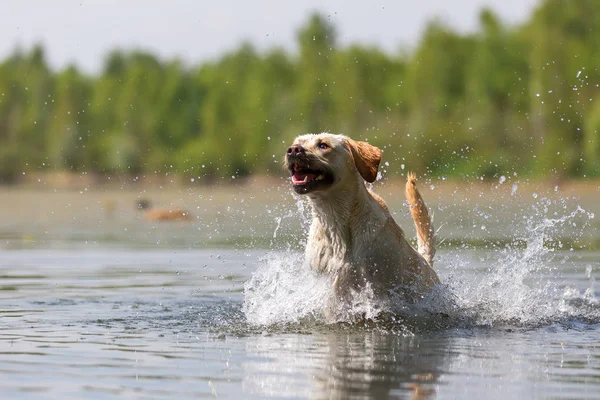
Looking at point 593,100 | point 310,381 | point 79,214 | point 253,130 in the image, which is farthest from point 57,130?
point 310,381

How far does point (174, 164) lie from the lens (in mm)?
104812

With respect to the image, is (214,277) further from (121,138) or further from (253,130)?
(121,138)

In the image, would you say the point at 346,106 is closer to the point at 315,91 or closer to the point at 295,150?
the point at 315,91

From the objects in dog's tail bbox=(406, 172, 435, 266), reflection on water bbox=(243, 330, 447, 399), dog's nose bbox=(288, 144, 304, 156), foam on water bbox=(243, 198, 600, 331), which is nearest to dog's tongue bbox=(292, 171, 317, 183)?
dog's nose bbox=(288, 144, 304, 156)

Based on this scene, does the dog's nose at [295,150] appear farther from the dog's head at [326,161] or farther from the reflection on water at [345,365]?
the reflection on water at [345,365]

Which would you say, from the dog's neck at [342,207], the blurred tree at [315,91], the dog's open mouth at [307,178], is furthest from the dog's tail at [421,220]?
the blurred tree at [315,91]

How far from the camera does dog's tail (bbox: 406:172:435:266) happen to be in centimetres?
1031

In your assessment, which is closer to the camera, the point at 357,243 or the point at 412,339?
the point at 412,339

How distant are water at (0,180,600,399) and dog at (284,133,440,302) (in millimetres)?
193

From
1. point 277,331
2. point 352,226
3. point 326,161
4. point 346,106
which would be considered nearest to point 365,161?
point 326,161

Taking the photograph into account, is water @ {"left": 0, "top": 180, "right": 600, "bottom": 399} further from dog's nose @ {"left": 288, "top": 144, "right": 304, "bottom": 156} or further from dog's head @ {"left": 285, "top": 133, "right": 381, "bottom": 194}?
dog's nose @ {"left": 288, "top": 144, "right": 304, "bottom": 156}

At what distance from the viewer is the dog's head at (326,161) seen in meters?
8.83

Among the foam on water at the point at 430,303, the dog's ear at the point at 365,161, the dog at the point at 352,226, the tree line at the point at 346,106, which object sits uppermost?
the tree line at the point at 346,106

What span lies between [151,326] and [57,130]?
96290mm
